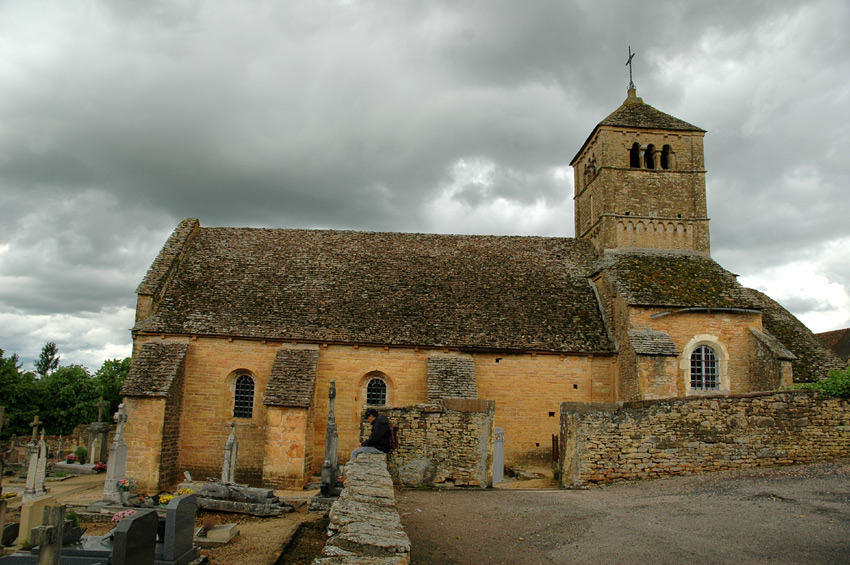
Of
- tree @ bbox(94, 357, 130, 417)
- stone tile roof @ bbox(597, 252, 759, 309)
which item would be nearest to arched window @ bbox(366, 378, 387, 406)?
stone tile roof @ bbox(597, 252, 759, 309)

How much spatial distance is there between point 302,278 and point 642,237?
15662 millimetres

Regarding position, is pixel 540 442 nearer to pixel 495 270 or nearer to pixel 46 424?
pixel 495 270

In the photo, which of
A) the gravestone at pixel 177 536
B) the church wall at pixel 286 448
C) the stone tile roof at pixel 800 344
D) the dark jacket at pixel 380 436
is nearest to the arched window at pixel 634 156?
the stone tile roof at pixel 800 344

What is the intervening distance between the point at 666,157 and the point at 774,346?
10988mm

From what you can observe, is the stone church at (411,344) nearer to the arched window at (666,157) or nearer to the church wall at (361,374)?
the church wall at (361,374)

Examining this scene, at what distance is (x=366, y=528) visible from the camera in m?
5.95

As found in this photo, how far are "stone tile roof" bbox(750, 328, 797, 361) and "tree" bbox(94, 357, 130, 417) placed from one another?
1410 inches

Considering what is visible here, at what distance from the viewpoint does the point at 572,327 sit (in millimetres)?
22516

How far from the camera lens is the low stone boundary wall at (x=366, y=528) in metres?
5.17

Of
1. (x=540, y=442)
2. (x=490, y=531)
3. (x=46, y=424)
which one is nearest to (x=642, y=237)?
(x=540, y=442)

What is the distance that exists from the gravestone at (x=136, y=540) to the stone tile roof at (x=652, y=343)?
53.8 feet

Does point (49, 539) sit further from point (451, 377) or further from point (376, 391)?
point (376, 391)

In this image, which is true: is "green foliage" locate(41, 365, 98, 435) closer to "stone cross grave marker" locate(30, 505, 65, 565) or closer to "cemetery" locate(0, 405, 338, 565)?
"cemetery" locate(0, 405, 338, 565)

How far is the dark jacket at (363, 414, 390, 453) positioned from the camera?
12531 mm
